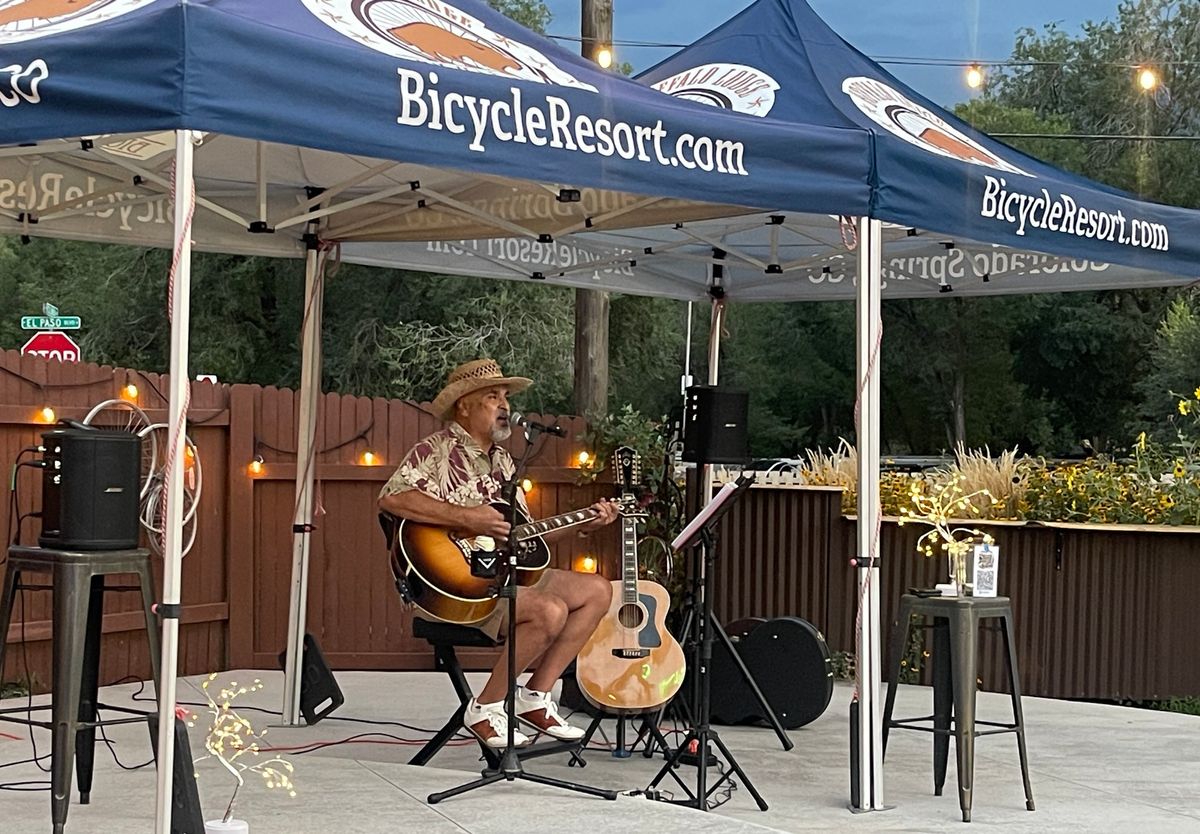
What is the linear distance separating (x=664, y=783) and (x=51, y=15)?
3659 mm

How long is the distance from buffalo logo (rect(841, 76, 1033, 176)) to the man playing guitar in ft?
5.98

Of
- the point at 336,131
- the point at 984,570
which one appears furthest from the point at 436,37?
the point at 984,570

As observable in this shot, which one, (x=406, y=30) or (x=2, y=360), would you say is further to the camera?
(x=2, y=360)

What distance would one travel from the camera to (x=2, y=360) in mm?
7910

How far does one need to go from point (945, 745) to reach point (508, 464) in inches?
82.8

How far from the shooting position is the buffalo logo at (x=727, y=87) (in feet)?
20.2

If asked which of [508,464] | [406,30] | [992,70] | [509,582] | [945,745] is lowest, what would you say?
[945,745]

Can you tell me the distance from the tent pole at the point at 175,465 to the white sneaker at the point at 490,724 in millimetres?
1857

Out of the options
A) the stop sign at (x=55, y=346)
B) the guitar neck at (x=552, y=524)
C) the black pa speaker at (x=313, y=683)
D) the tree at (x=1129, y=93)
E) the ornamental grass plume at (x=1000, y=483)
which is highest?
the tree at (x=1129, y=93)

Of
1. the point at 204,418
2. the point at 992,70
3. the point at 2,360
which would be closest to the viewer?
the point at 2,360

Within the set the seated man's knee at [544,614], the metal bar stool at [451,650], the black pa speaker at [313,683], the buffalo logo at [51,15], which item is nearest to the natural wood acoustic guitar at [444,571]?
the metal bar stool at [451,650]

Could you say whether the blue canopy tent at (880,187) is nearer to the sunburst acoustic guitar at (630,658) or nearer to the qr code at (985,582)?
the qr code at (985,582)

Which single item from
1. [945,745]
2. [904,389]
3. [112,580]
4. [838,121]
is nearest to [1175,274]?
[838,121]

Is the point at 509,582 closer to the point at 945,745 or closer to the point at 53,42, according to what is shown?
the point at 945,745
